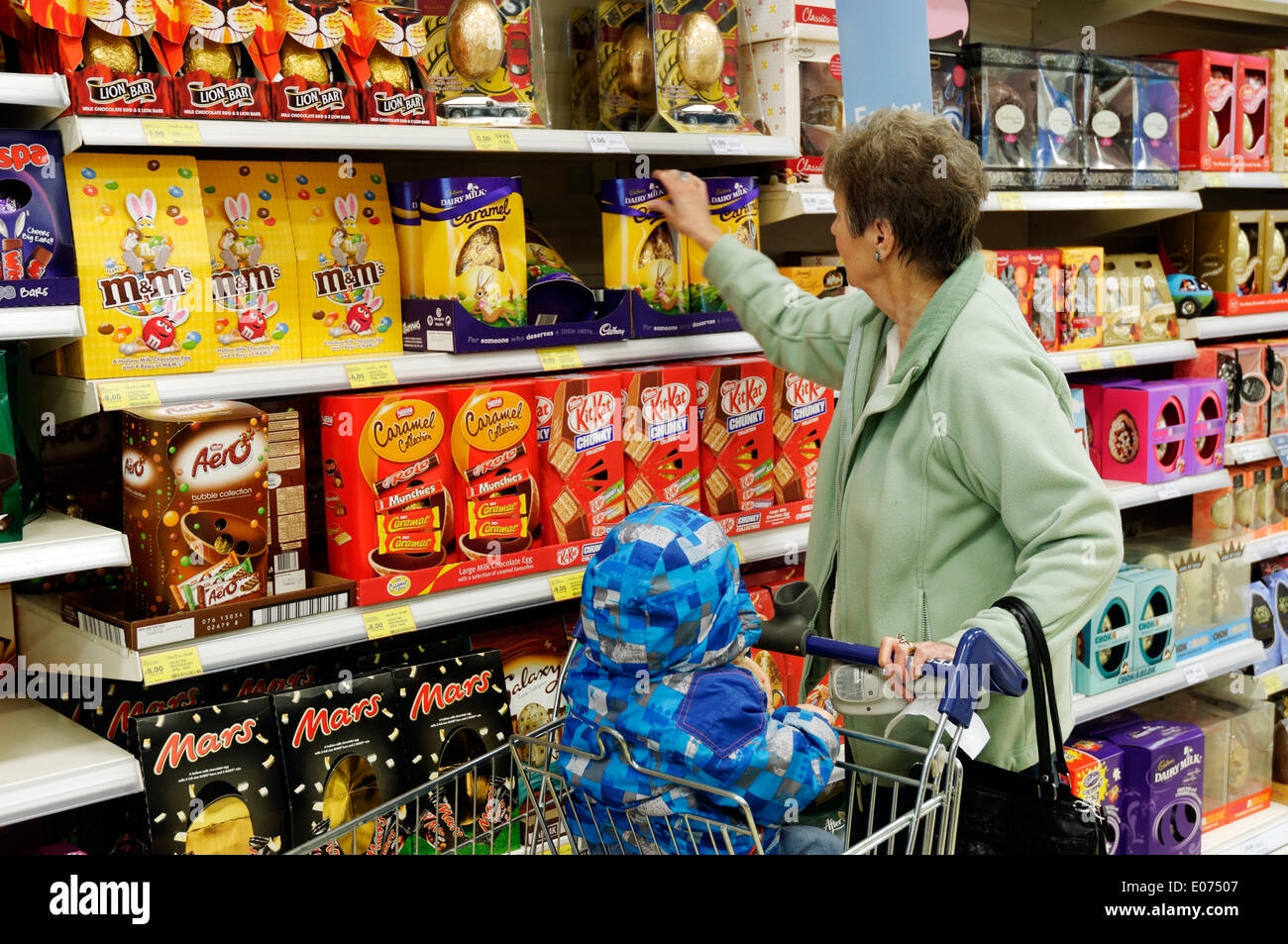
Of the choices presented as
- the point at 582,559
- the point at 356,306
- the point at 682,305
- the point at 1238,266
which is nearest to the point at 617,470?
the point at 582,559

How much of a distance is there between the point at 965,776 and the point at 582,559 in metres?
0.82

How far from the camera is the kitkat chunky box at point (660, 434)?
2.39 m

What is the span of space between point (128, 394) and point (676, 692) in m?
0.97

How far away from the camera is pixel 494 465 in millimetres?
2229

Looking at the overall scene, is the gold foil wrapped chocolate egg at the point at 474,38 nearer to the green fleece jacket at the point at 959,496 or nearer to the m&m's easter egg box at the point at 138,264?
the m&m's easter egg box at the point at 138,264

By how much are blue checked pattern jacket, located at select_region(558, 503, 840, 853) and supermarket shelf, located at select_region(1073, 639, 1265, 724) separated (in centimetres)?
167

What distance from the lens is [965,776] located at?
1915 millimetres

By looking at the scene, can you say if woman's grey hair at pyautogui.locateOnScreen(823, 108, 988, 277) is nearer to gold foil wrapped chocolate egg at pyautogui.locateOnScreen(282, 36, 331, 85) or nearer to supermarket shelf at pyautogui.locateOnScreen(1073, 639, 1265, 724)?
gold foil wrapped chocolate egg at pyautogui.locateOnScreen(282, 36, 331, 85)

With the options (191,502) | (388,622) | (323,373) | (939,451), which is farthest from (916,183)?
(191,502)

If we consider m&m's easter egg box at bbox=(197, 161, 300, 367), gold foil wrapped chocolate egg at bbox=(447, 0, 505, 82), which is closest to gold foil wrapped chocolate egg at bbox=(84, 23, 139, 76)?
m&m's easter egg box at bbox=(197, 161, 300, 367)

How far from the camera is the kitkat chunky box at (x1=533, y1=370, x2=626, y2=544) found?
229 cm

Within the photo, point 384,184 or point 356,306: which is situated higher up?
point 384,184

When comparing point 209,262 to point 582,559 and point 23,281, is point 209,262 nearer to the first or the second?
point 23,281

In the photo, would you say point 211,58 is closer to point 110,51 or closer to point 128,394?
point 110,51
